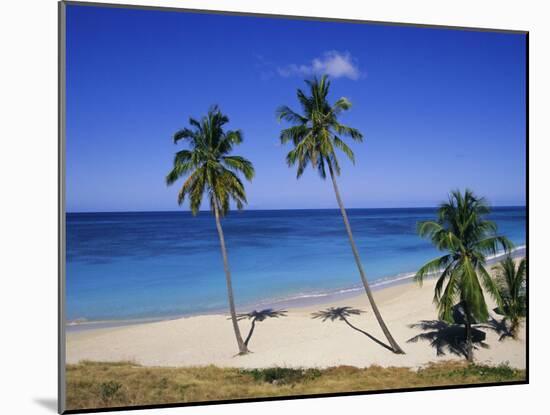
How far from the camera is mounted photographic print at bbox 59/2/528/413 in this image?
720 centimetres

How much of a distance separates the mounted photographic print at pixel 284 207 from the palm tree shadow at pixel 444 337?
29mm

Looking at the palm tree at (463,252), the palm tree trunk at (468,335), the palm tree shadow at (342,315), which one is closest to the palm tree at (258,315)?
the palm tree shadow at (342,315)

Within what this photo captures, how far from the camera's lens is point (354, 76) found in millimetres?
7949

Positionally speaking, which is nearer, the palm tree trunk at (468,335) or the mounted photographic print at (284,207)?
the mounted photographic print at (284,207)

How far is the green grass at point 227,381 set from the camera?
703cm

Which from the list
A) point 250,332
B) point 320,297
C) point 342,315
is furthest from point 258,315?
point 342,315

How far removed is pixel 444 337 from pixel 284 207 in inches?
106

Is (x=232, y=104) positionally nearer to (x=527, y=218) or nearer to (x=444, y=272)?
(x=444, y=272)

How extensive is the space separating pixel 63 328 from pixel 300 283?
293 centimetres

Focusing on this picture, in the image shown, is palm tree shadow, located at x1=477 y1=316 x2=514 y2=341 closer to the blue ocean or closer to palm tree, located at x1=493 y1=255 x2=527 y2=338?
palm tree, located at x1=493 y1=255 x2=527 y2=338

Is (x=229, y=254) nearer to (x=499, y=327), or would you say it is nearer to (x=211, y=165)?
A: (x=211, y=165)

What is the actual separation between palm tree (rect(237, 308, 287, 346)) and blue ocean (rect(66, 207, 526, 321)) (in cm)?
12

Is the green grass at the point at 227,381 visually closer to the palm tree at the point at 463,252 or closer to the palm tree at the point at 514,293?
the palm tree at the point at 463,252

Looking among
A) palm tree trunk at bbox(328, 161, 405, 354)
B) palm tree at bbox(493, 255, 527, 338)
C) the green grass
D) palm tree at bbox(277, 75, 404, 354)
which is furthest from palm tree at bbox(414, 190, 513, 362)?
palm tree at bbox(277, 75, 404, 354)
